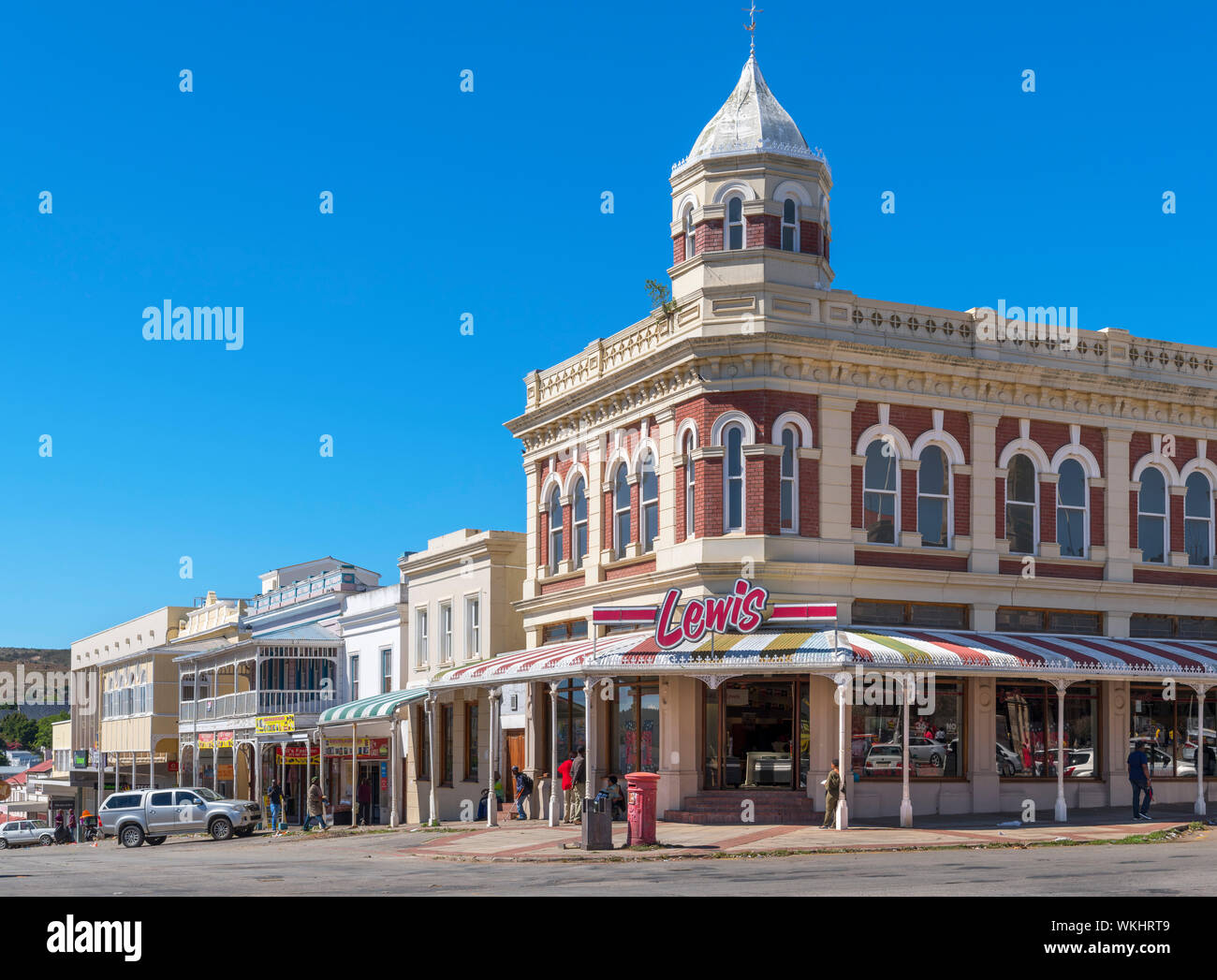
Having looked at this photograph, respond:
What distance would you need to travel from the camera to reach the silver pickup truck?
42.1 metres

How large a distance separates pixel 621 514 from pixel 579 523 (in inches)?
92.5

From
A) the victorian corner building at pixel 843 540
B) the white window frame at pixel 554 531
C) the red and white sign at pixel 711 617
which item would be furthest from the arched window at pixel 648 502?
the white window frame at pixel 554 531

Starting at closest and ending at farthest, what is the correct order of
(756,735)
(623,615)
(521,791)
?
(756,735), (623,615), (521,791)

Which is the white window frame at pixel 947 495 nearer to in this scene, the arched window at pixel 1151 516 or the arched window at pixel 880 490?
the arched window at pixel 880 490

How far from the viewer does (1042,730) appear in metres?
33.0

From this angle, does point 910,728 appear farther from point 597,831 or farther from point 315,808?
point 315,808

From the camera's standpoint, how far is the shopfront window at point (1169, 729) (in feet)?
112

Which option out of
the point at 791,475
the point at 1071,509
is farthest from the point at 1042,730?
the point at 791,475

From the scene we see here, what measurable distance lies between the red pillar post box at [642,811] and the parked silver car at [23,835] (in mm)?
43463

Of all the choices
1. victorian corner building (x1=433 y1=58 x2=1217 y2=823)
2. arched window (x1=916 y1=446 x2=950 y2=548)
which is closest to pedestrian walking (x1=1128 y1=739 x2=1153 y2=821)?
victorian corner building (x1=433 y1=58 x2=1217 y2=823)

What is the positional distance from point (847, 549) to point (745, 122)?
33.1 feet

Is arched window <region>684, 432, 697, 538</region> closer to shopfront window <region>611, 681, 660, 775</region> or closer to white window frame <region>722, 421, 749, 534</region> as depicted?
white window frame <region>722, 421, 749, 534</region>

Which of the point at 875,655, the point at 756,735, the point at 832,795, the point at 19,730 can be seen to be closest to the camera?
the point at 832,795
